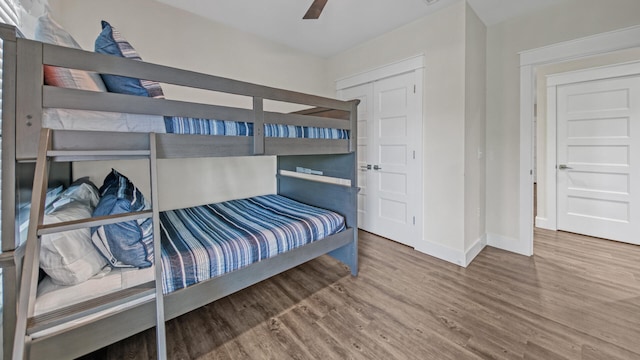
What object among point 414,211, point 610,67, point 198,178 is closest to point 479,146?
point 414,211

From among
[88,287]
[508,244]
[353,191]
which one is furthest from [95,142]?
[508,244]

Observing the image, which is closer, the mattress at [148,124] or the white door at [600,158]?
the mattress at [148,124]

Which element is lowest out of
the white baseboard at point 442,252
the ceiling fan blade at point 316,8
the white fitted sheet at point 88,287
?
the white baseboard at point 442,252

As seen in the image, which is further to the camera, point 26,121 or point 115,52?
point 115,52

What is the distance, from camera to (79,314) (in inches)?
38.8

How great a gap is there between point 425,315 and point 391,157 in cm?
186

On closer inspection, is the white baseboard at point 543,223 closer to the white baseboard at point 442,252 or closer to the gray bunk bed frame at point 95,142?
the white baseboard at point 442,252

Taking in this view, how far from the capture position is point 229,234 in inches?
66.7

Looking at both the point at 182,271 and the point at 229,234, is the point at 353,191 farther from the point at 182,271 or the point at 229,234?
the point at 182,271

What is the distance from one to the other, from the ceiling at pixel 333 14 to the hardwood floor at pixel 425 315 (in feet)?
8.36

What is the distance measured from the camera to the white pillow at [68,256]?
1026mm

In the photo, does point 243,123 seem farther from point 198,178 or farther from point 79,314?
point 198,178

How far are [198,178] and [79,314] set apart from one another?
1875mm

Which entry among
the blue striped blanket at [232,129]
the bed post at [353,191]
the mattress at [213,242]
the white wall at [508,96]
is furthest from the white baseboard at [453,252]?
the blue striped blanket at [232,129]
